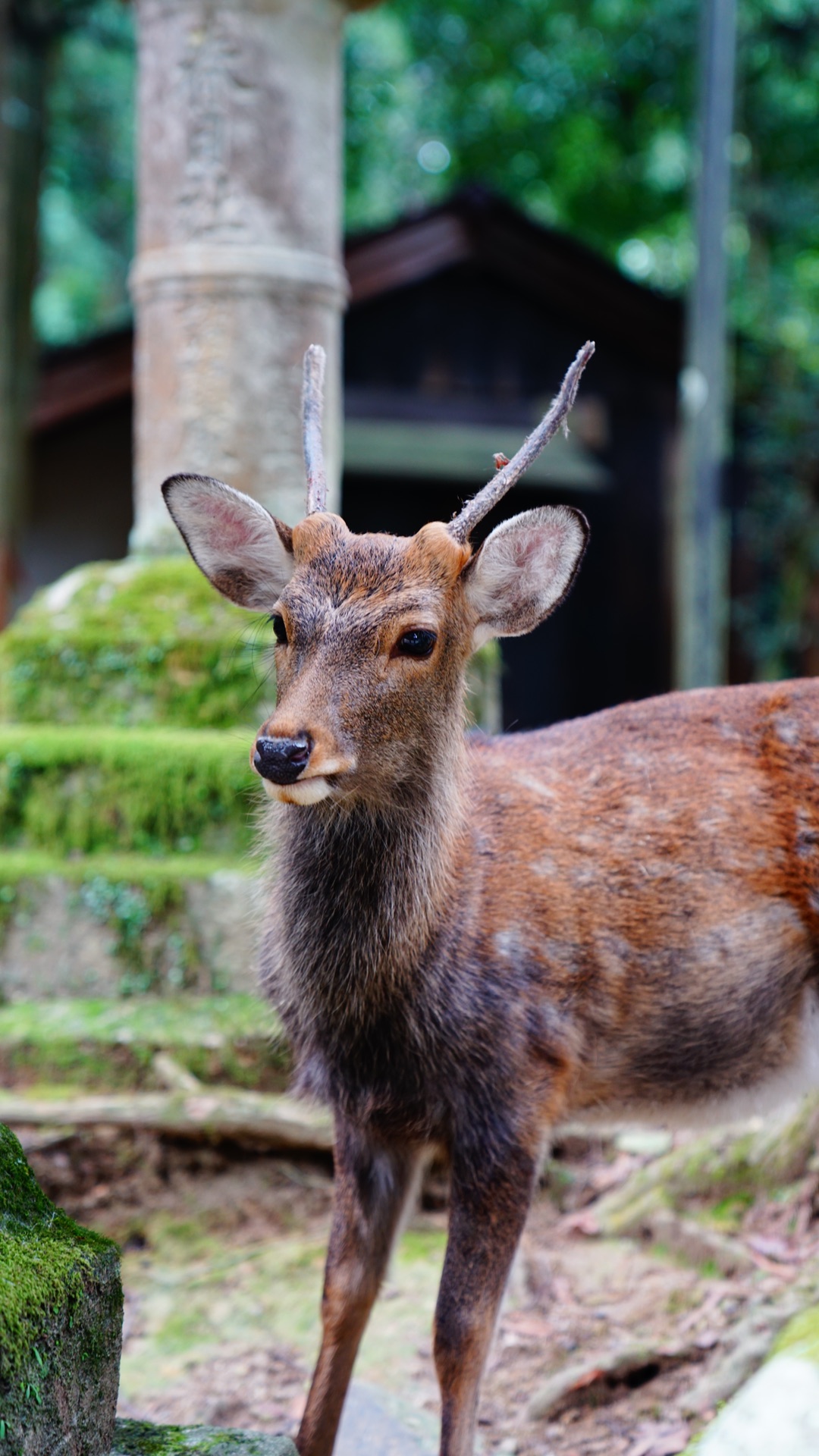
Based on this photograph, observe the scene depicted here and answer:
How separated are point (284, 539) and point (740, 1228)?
8.57 feet

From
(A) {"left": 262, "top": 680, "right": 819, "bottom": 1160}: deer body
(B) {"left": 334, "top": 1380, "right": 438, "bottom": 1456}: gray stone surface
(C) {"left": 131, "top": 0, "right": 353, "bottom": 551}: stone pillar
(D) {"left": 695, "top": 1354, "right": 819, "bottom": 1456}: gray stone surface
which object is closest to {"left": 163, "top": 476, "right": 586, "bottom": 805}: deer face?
(A) {"left": 262, "top": 680, "right": 819, "bottom": 1160}: deer body

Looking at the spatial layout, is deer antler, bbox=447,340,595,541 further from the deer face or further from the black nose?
the black nose

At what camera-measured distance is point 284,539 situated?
2986mm

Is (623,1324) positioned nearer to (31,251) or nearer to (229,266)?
(229,266)

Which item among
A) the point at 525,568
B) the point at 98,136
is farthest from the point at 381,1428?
the point at 98,136

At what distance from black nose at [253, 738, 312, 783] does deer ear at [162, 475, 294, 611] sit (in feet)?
2.21

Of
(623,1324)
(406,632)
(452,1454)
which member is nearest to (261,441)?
(406,632)

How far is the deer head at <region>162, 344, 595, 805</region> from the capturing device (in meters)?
2.57

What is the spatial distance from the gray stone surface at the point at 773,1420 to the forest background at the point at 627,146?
9.31 meters

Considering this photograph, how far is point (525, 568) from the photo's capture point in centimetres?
289

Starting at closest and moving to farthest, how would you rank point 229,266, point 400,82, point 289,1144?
1. point 289,1144
2. point 229,266
3. point 400,82

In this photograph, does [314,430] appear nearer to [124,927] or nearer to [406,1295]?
[124,927]

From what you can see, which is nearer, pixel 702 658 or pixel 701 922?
Result: pixel 701 922

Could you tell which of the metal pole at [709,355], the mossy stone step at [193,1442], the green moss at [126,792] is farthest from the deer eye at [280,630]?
the metal pole at [709,355]
